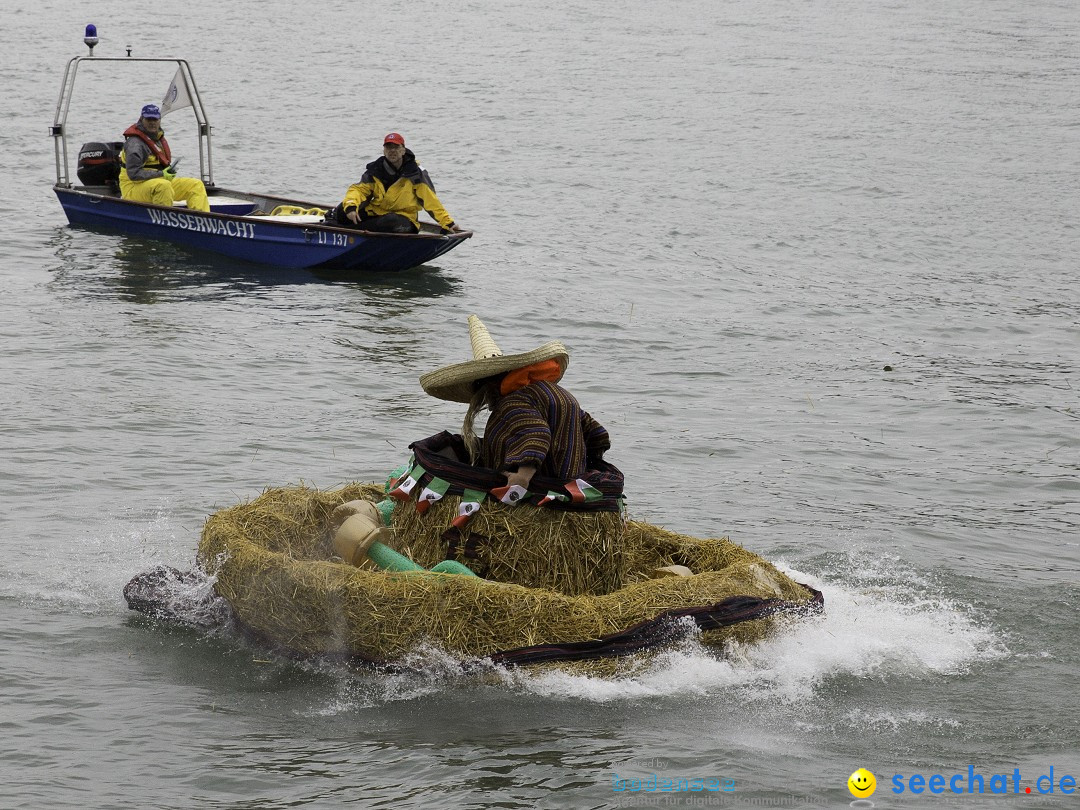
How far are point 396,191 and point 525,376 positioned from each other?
12.3 metres

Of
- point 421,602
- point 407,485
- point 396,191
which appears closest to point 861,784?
point 421,602

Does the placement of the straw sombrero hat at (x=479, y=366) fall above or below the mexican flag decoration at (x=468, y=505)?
above

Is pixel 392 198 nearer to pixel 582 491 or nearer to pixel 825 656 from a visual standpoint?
pixel 582 491

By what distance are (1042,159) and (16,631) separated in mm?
28501

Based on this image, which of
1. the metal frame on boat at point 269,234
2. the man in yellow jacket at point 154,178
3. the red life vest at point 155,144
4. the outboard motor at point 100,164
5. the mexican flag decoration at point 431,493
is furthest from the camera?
the outboard motor at point 100,164

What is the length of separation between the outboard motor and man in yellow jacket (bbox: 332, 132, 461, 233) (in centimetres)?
466

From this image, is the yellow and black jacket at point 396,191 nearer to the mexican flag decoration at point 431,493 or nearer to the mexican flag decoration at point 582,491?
the mexican flag decoration at point 431,493

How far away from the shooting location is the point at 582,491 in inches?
332

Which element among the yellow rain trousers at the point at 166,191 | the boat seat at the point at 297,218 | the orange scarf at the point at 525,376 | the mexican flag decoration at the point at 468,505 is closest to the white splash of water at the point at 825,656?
the mexican flag decoration at the point at 468,505

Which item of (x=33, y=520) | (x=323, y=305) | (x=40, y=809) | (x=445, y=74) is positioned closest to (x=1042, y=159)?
(x=445, y=74)

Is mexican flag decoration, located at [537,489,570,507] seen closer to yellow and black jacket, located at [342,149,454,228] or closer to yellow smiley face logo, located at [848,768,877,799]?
yellow smiley face logo, located at [848,768,877,799]

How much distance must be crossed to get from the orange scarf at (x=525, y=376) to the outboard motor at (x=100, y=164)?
16.3 metres

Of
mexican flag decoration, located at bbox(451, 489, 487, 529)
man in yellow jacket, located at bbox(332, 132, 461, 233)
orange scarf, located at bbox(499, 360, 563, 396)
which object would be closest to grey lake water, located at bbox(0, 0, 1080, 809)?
mexican flag decoration, located at bbox(451, 489, 487, 529)

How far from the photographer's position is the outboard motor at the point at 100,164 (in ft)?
74.7
